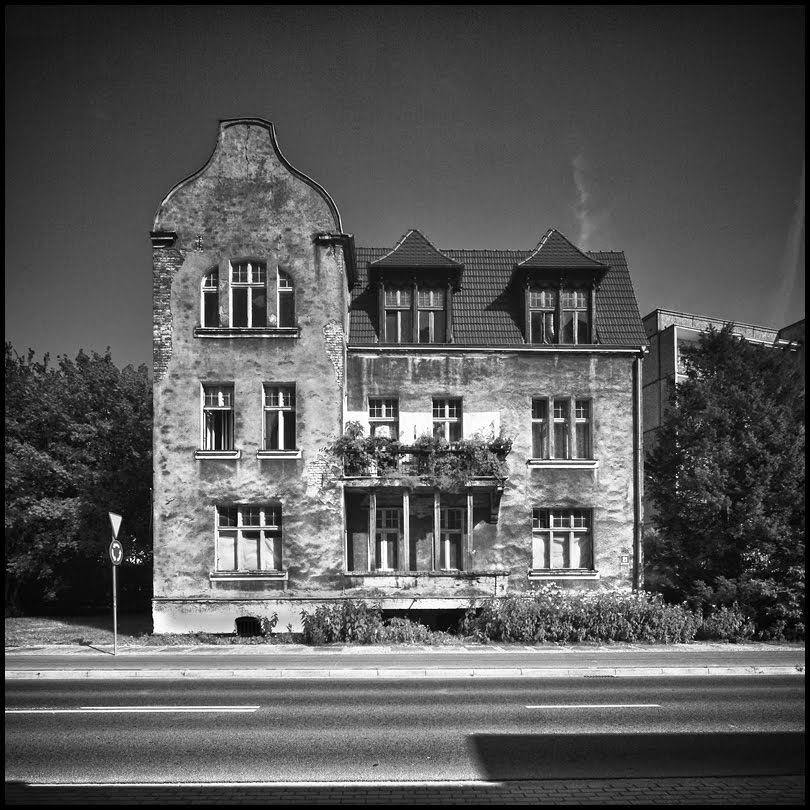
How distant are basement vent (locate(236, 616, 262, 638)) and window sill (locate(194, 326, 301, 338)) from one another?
786 centimetres

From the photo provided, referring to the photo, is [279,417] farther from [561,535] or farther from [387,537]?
[561,535]

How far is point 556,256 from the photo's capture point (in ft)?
77.3

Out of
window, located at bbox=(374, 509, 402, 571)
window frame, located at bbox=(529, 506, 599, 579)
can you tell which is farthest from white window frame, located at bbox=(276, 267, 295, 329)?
window frame, located at bbox=(529, 506, 599, 579)

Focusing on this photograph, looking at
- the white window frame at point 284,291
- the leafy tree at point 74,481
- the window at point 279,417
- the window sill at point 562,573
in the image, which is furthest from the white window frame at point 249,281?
the window sill at point 562,573

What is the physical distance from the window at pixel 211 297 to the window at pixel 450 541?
28.8 feet

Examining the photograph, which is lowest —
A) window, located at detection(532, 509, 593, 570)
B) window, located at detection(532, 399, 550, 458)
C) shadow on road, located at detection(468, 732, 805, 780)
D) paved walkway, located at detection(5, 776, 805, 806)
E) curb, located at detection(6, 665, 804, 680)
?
curb, located at detection(6, 665, 804, 680)

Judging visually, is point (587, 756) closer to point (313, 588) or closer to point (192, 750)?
point (192, 750)

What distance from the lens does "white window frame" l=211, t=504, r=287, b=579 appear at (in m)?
21.1

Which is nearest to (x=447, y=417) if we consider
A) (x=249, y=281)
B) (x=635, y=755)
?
(x=249, y=281)

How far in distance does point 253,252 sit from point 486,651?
12556 mm

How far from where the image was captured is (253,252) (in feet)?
70.8

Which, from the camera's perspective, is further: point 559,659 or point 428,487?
point 428,487

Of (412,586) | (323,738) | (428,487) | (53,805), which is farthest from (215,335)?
(53,805)

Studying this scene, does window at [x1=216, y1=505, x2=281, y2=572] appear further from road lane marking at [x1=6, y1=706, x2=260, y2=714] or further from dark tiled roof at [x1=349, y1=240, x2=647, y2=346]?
road lane marking at [x1=6, y1=706, x2=260, y2=714]
